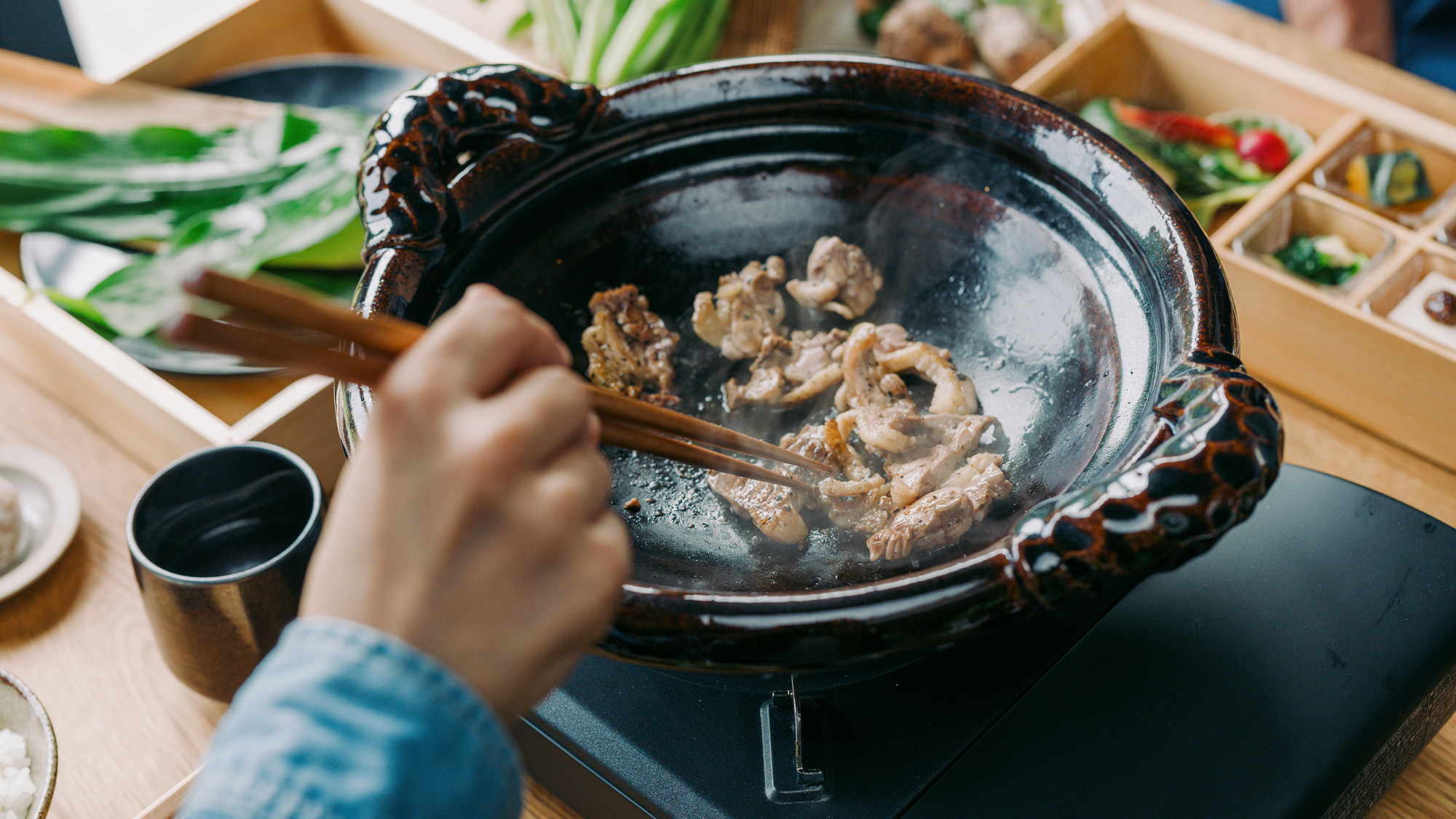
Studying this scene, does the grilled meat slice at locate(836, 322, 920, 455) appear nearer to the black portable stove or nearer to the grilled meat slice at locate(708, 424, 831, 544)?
the grilled meat slice at locate(708, 424, 831, 544)

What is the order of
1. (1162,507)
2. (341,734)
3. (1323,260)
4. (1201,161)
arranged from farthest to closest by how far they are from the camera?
1. (1201,161)
2. (1323,260)
3. (1162,507)
4. (341,734)

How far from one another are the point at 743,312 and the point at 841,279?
0.49 feet

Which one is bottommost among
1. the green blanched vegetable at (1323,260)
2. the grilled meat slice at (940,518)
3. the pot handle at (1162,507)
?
the green blanched vegetable at (1323,260)

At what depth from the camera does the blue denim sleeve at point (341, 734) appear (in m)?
0.55

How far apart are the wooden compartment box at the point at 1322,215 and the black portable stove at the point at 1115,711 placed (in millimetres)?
480

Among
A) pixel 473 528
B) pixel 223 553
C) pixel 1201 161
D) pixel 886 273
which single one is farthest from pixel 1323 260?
pixel 223 553

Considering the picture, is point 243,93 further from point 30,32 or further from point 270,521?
point 270,521

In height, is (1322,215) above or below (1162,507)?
below

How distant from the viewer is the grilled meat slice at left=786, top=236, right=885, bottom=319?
4.63ft

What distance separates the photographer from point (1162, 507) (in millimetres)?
784

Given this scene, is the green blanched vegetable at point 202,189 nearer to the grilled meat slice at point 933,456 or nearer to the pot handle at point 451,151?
the pot handle at point 451,151

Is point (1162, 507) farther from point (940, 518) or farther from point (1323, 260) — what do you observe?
point (1323, 260)

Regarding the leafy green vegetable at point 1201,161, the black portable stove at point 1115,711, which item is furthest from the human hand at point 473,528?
the leafy green vegetable at point 1201,161

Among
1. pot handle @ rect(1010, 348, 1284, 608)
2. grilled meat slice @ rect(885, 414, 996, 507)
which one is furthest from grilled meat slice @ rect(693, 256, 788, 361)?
pot handle @ rect(1010, 348, 1284, 608)
